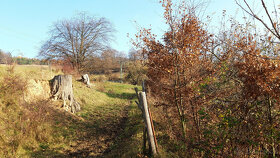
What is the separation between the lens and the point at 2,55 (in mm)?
8898

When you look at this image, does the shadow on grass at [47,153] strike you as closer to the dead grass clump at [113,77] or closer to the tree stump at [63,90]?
the tree stump at [63,90]

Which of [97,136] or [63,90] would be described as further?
[63,90]

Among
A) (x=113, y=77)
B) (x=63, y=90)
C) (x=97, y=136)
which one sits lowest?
(x=97, y=136)

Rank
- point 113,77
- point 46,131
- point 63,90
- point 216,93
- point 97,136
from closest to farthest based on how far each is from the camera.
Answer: point 216,93
point 46,131
point 97,136
point 63,90
point 113,77

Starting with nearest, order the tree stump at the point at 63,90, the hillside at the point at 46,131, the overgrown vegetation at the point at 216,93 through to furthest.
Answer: the overgrown vegetation at the point at 216,93
the hillside at the point at 46,131
the tree stump at the point at 63,90

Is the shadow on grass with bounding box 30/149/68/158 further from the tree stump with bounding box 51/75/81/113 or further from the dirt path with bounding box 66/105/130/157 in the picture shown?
the tree stump with bounding box 51/75/81/113

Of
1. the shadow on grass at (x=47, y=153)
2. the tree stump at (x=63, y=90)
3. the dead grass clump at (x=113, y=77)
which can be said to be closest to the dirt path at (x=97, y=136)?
the shadow on grass at (x=47, y=153)

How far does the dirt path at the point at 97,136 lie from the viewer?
5.92m

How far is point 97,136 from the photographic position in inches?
→ 291

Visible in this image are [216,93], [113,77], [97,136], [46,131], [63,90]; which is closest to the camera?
[216,93]

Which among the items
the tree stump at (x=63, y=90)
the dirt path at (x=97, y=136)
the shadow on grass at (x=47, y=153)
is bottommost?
the dirt path at (x=97, y=136)

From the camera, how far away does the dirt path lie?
5918 mm

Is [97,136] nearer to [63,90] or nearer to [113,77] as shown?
[63,90]

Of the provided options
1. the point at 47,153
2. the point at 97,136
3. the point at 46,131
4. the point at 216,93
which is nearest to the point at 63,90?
the point at 46,131
